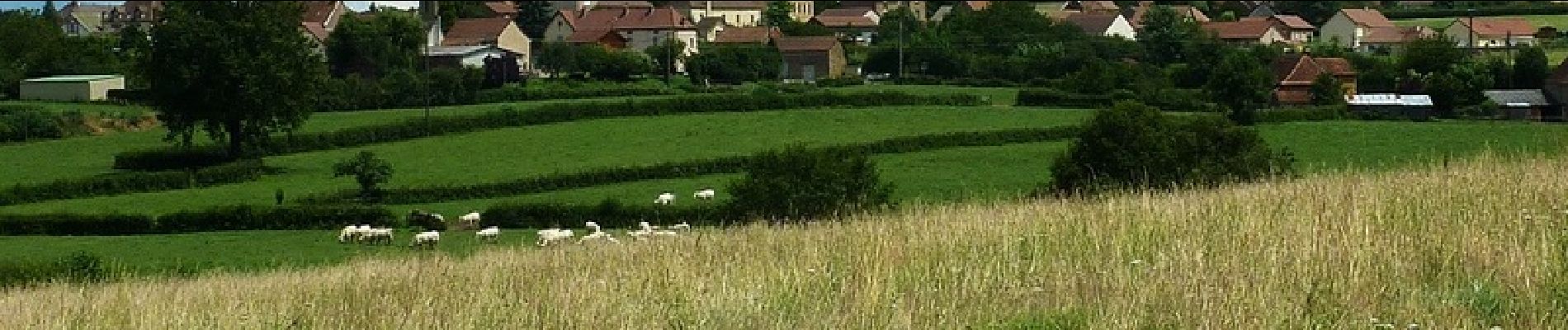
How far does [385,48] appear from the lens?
78688 mm

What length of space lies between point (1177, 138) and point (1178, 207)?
29040 mm

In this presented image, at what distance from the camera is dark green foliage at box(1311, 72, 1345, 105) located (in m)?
58.7

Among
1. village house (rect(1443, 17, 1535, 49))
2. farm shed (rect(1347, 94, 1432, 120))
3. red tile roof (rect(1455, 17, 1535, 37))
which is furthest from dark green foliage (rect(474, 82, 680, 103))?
red tile roof (rect(1455, 17, 1535, 37))

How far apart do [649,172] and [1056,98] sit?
19595mm

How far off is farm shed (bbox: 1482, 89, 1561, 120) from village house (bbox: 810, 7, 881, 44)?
49.9 metres

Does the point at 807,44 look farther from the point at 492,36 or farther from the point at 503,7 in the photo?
the point at 503,7

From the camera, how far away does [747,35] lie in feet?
333

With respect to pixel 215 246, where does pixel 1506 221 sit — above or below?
above

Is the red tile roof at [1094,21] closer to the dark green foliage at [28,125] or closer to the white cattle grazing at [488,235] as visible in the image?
the dark green foliage at [28,125]

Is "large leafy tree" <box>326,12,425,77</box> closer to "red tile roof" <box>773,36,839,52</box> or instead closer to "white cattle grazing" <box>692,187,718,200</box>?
"red tile roof" <box>773,36,839,52</box>

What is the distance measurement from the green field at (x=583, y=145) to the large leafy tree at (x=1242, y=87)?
4.38 m

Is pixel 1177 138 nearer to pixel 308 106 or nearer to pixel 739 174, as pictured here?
pixel 739 174

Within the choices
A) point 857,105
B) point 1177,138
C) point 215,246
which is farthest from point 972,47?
point 215,246

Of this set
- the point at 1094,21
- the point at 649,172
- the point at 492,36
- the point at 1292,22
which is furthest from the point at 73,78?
the point at 1292,22
